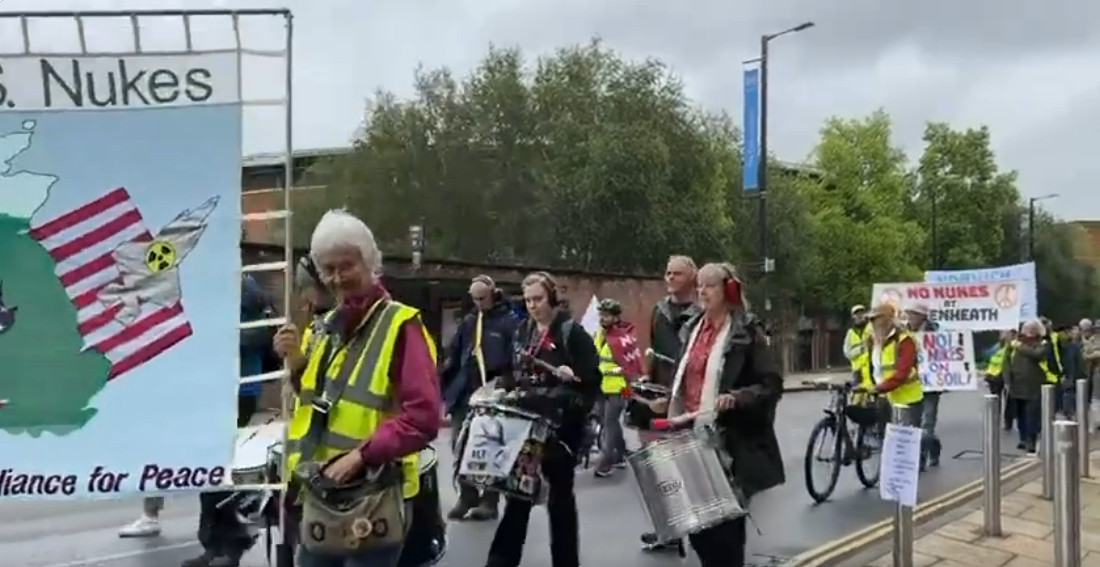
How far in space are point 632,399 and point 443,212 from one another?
3513 centimetres

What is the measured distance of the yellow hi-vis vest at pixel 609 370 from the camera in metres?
13.1

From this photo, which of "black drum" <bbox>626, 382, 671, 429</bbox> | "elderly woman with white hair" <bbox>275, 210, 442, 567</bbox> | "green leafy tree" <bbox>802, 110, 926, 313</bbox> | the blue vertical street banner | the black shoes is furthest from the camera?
"green leafy tree" <bbox>802, 110, 926, 313</bbox>

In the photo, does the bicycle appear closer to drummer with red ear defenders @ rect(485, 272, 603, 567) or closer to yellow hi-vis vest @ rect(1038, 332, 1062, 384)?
yellow hi-vis vest @ rect(1038, 332, 1062, 384)

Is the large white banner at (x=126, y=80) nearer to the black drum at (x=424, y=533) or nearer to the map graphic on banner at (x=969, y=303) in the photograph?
the black drum at (x=424, y=533)

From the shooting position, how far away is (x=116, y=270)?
4.19 meters

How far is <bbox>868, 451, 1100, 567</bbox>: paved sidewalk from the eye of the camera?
7.98 meters

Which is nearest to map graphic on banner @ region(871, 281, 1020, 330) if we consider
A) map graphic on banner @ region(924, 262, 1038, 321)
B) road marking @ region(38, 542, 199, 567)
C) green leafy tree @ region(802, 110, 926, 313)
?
map graphic on banner @ region(924, 262, 1038, 321)

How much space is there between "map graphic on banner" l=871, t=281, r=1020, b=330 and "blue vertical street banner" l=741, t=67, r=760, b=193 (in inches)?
743

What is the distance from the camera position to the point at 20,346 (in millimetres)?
4145

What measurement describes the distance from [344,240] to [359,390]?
0.47 metres

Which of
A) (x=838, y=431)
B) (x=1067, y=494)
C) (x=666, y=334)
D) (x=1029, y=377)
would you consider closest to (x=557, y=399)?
(x=666, y=334)

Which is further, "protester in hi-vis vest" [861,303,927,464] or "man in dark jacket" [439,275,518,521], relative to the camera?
"protester in hi-vis vest" [861,303,927,464]

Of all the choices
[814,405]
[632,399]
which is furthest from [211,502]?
[814,405]

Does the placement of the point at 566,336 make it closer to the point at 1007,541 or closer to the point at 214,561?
the point at 214,561
